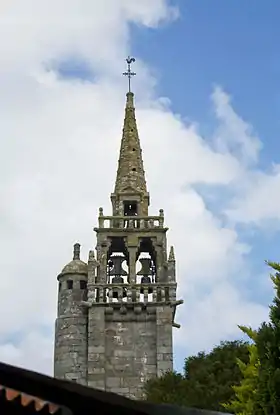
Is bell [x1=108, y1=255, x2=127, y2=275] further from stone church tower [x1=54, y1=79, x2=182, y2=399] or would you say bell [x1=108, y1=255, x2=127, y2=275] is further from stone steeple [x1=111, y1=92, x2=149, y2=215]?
stone steeple [x1=111, y1=92, x2=149, y2=215]

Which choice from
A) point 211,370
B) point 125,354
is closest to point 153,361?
point 125,354

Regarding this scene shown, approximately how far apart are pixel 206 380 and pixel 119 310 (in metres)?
12.7

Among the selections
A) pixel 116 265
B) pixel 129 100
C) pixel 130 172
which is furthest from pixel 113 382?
pixel 129 100

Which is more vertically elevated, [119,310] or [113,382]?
[119,310]

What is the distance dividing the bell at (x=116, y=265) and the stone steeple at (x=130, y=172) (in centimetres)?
292

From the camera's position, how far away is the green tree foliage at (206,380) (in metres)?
32.7

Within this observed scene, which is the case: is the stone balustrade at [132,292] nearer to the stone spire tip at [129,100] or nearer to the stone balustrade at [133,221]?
the stone balustrade at [133,221]

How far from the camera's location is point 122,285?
46.5 meters

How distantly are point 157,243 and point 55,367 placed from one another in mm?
9267

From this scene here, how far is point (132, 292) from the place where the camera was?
46.1m

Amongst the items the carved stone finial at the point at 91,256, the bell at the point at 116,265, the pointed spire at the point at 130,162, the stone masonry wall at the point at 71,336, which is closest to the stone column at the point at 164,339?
the bell at the point at 116,265

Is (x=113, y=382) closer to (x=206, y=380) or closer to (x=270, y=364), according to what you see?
(x=206, y=380)

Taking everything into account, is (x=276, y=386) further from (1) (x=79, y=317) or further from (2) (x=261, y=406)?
(1) (x=79, y=317)

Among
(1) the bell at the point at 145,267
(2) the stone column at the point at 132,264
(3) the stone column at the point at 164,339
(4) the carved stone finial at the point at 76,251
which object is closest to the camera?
(3) the stone column at the point at 164,339
